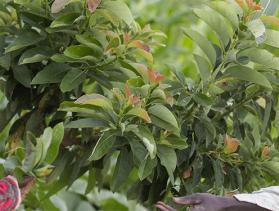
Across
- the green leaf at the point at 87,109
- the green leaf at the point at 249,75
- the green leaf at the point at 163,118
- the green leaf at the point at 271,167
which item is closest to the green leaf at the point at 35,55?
the green leaf at the point at 87,109

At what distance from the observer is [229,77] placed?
1.12 meters

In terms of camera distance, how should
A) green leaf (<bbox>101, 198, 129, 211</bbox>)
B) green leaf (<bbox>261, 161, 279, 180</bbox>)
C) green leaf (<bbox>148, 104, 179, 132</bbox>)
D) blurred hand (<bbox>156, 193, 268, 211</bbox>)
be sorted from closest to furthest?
blurred hand (<bbox>156, 193, 268, 211</bbox>) < green leaf (<bbox>148, 104, 179, 132</bbox>) < green leaf (<bbox>261, 161, 279, 180</bbox>) < green leaf (<bbox>101, 198, 129, 211</bbox>)

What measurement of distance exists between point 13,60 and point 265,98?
0.47 meters

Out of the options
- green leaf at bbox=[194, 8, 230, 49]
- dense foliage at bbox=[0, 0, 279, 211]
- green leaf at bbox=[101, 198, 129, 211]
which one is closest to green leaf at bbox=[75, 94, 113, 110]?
dense foliage at bbox=[0, 0, 279, 211]

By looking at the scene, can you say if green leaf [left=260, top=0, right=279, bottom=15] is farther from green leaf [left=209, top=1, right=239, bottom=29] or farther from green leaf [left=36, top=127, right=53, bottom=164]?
green leaf [left=36, top=127, right=53, bottom=164]

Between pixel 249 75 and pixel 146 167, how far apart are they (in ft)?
0.77

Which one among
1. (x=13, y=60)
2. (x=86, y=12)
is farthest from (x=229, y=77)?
(x=13, y=60)

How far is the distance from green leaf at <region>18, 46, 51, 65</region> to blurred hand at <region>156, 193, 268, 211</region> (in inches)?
13.4

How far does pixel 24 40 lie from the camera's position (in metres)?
1.11

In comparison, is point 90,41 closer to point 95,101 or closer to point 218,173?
point 95,101

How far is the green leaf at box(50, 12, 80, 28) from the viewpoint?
1.06 metres

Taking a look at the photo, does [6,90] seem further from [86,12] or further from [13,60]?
[86,12]

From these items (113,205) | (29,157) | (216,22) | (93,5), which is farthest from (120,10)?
(113,205)

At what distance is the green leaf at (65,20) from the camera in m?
1.06
